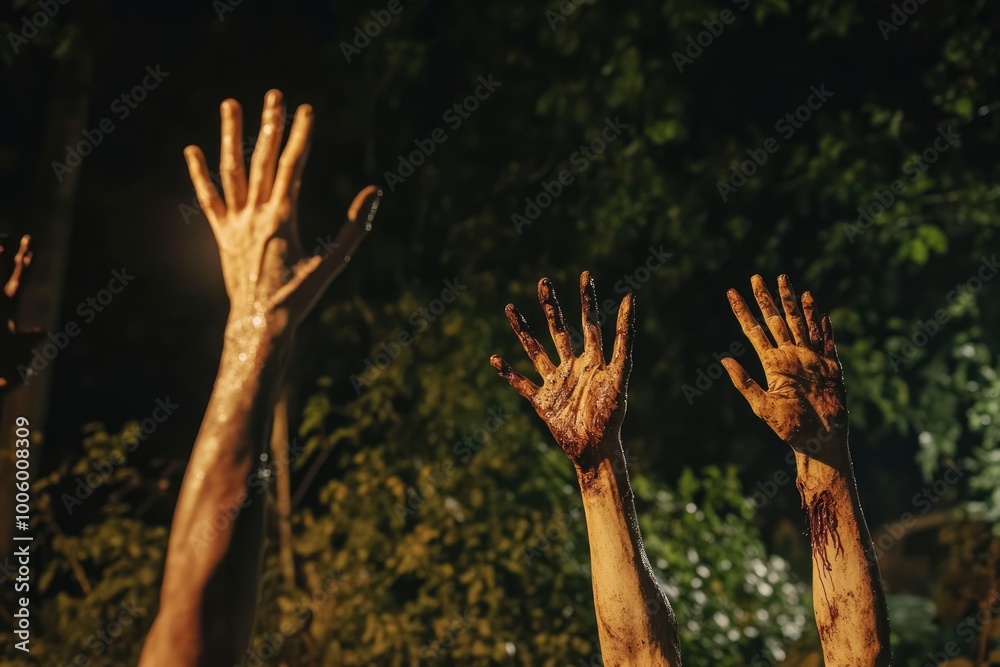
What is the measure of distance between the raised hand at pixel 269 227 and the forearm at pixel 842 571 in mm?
Answer: 1066

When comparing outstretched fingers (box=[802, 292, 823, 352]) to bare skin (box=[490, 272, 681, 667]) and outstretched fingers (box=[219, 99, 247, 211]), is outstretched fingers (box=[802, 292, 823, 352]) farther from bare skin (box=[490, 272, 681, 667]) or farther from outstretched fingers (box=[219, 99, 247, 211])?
outstretched fingers (box=[219, 99, 247, 211])

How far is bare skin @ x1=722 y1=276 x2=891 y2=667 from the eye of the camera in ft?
7.40

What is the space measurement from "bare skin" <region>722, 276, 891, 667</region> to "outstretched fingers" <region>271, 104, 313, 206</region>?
955mm

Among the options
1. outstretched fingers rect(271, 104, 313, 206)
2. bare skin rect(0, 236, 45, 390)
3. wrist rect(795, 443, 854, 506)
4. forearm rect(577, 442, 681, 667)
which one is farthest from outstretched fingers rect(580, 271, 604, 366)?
bare skin rect(0, 236, 45, 390)

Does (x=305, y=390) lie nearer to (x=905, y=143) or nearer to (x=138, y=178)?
(x=138, y=178)

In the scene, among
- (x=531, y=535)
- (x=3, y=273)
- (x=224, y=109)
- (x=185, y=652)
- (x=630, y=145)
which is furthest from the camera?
(x=630, y=145)

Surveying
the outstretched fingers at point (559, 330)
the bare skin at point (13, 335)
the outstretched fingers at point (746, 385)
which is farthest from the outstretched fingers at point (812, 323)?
the bare skin at point (13, 335)

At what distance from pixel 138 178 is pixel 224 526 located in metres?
3.65

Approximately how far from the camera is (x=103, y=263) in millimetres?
5656

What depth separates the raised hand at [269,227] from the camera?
2.50 m

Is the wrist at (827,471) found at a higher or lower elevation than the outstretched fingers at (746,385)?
lower

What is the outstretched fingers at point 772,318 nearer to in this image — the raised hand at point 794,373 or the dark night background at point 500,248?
the raised hand at point 794,373

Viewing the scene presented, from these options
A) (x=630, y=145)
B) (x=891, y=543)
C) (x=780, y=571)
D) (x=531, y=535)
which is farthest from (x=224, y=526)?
(x=891, y=543)

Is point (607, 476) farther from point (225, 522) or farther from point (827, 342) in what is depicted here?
point (225, 522)
